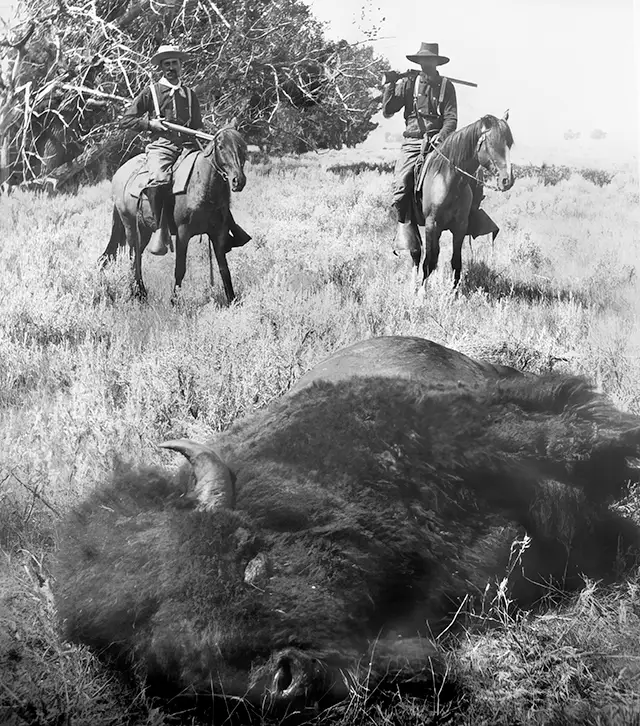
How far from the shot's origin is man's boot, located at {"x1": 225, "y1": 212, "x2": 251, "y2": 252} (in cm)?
487

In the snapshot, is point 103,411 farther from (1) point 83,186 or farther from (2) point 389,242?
(2) point 389,242

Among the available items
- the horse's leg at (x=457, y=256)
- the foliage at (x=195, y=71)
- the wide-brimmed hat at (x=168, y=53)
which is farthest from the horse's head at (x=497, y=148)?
the wide-brimmed hat at (x=168, y=53)

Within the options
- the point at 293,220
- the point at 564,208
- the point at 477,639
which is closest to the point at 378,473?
the point at 477,639

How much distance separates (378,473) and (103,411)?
68.7 inches

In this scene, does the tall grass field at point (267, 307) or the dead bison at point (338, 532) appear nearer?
the dead bison at point (338, 532)

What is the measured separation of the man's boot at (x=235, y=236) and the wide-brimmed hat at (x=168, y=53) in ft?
2.95

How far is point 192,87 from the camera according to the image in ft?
15.5

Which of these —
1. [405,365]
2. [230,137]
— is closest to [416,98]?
[230,137]

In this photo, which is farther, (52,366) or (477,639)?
(52,366)

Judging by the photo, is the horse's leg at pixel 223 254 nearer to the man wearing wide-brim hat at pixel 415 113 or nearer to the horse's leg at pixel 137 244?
the horse's leg at pixel 137 244

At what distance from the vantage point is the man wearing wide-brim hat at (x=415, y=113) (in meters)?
4.82

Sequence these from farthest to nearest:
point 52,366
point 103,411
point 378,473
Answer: point 52,366 < point 103,411 < point 378,473

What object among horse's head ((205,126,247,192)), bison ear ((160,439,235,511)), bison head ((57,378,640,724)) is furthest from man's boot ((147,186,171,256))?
bison ear ((160,439,235,511))

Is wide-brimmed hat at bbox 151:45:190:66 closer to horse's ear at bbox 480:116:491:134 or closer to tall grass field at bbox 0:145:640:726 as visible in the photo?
tall grass field at bbox 0:145:640:726
